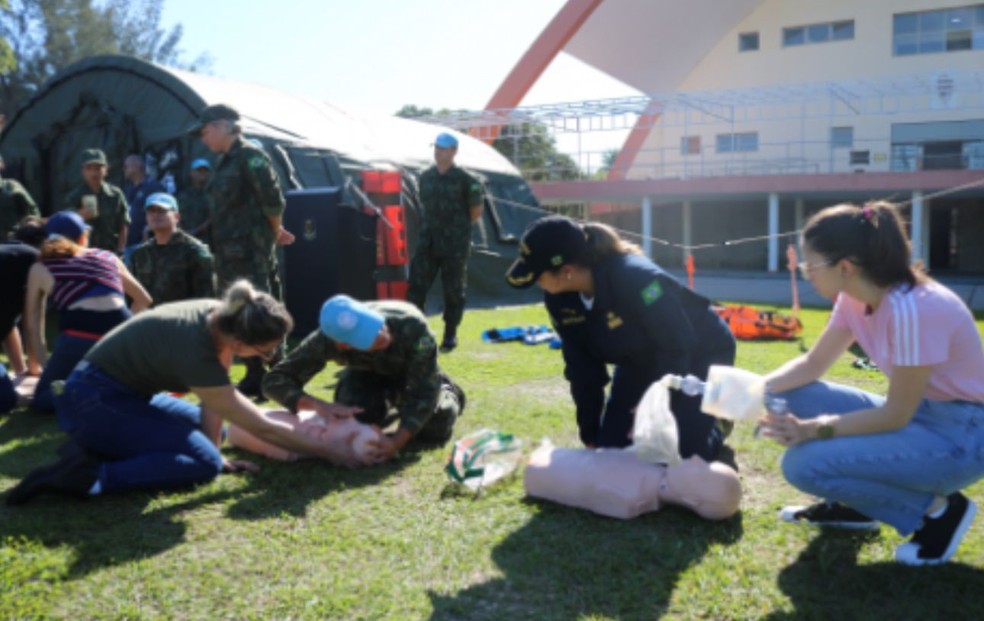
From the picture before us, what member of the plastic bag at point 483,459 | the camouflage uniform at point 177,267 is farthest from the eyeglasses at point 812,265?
the camouflage uniform at point 177,267

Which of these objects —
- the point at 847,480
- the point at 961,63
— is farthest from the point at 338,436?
the point at 961,63

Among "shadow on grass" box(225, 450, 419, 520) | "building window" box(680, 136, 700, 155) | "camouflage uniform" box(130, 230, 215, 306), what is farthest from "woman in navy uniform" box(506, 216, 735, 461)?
"building window" box(680, 136, 700, 155)

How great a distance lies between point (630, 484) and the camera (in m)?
3.11

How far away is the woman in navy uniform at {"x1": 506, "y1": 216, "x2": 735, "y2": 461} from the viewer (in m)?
3.23

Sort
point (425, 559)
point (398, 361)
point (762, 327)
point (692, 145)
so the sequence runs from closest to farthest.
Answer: point (425, 559), point (398, 361), point (762, 327), point (692, 145)

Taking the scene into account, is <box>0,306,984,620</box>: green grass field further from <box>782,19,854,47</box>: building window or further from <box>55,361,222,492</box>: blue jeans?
<box>782,19,854,47</box>: building window

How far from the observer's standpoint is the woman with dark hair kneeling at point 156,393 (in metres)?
3.19

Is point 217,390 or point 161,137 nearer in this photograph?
point 217,390

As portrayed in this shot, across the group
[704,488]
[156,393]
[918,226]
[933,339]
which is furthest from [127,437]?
[918,226]

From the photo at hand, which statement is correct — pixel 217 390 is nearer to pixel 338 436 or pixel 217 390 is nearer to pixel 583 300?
pixel 338 436

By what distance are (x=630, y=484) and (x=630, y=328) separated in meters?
Answer: 0.64

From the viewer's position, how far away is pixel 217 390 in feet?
10.7

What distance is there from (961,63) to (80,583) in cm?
2594

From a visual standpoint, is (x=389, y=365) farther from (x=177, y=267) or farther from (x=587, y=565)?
(x=177, y=267)
